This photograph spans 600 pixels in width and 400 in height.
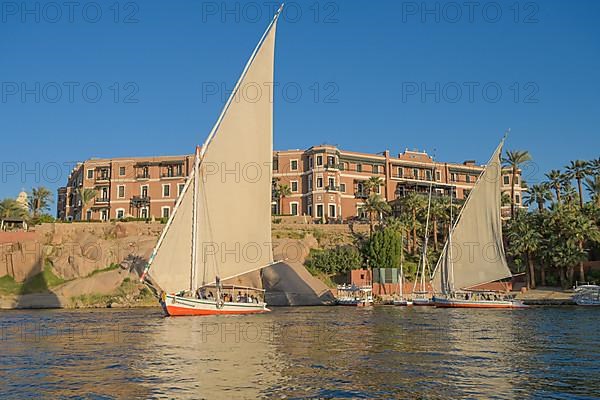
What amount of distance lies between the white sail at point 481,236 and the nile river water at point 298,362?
21.2 meters

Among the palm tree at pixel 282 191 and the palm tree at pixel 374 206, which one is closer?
the palm tree at pixel 374 206

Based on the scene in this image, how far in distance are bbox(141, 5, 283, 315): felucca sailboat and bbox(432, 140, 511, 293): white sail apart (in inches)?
925

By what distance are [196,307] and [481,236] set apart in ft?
94.8

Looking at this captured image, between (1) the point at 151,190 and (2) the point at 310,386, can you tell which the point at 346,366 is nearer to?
(2) the point at 310,386

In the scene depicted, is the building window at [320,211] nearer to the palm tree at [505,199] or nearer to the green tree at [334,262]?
the green tree at [334,262]

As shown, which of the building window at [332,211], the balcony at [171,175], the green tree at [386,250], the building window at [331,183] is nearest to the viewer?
the green tree at [386,250]

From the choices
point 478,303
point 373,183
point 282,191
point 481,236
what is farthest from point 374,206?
point 481,236

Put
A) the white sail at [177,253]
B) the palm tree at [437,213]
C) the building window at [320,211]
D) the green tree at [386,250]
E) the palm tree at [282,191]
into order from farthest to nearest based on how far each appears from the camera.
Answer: the palm tree at [282,191] → the building window at [320,211] → the palm tree at [437,213] → the green tree at [386,250] → the white sail at [177,253]

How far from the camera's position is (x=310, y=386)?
1708cm

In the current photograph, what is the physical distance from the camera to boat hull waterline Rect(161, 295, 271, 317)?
42.6m

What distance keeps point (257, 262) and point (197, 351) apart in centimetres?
1851

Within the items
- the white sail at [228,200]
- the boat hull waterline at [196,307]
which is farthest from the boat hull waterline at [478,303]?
the white sail at [228,200]

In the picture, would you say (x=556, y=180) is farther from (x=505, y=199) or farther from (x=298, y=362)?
(x=298, y=362)

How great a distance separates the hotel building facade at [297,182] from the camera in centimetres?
9606
